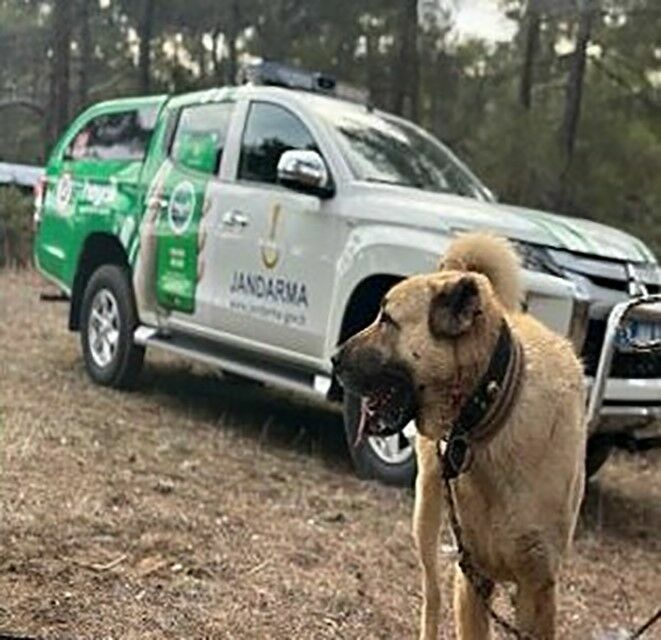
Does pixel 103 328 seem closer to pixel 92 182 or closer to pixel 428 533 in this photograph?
pixel 92 182

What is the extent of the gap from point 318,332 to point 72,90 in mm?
22634

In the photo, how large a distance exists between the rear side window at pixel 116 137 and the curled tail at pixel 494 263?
5244mm

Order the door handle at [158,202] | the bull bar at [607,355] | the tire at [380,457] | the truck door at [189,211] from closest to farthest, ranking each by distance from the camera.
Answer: the bull bar at [607,355], the tire at [380,457], the truck door at [189,211], the door handle at [158,202]

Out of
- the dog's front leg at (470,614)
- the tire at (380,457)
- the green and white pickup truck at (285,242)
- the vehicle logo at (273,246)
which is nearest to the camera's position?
the dog's front leg at (470,614)

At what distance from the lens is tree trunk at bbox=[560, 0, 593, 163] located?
16.0 meters

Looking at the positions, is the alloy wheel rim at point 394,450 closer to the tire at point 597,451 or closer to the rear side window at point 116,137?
the tire at point 597,451

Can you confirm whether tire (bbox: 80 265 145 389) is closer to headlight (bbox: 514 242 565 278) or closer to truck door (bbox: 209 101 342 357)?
truck door (bbox: 209 101 342 357)

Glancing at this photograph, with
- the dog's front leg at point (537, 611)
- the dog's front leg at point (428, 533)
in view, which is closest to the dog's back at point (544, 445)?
the dog's front leg at point (537, 611)

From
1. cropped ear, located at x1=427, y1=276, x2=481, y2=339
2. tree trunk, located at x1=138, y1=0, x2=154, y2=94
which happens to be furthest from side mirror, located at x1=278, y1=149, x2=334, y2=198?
tree trunk, located at x1=138, y1=0, x2=154, y2=94

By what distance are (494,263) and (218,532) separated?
2.23 metres

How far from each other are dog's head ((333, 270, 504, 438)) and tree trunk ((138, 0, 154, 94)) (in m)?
21.7

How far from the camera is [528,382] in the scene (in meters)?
3.20

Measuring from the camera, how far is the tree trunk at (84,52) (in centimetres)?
2608

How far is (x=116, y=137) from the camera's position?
29.2 ft
